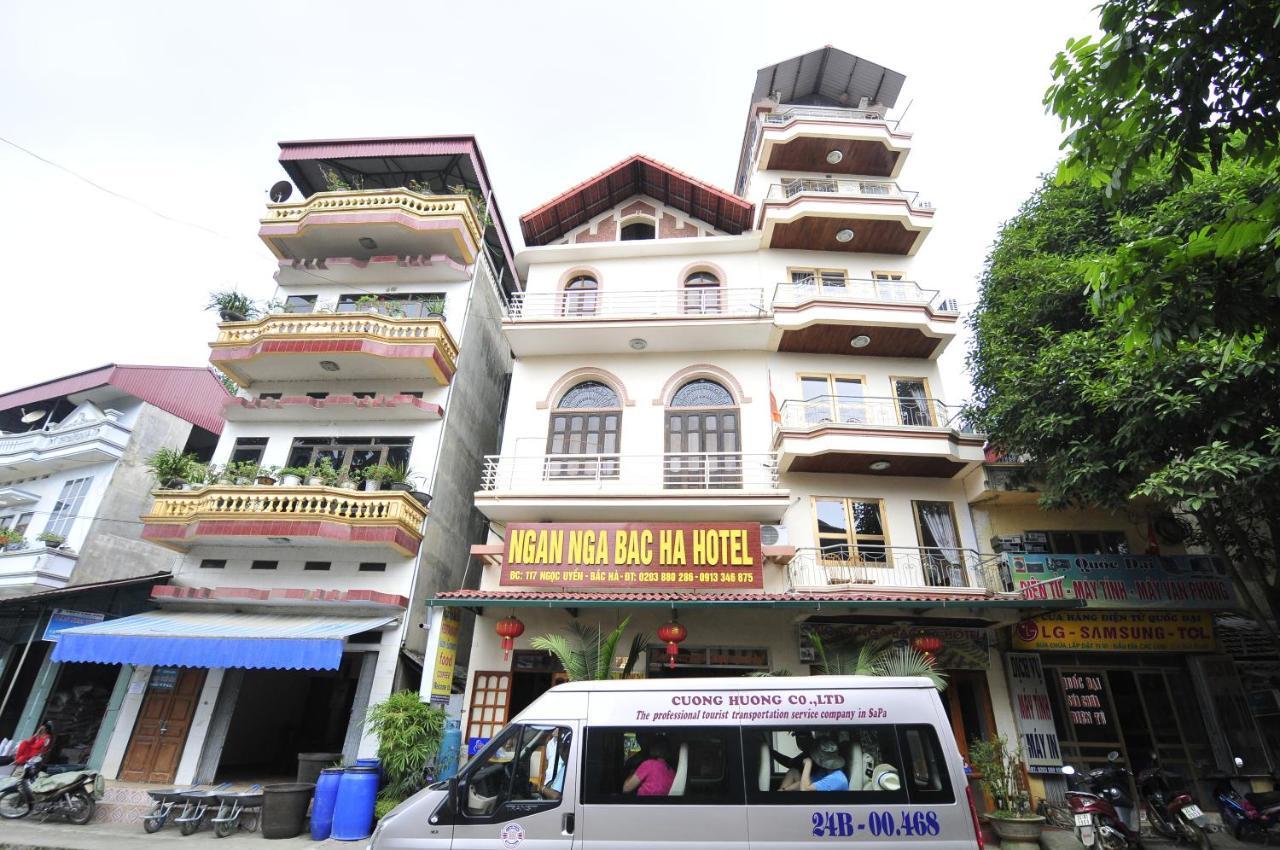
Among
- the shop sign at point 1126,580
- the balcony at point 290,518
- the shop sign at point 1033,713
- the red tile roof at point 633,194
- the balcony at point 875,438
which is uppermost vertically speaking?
the red tile roof at point 633,194

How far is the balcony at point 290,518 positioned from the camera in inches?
504

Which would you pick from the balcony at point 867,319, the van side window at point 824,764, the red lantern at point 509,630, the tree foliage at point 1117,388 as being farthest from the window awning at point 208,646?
the tree foliage at point 1117,388

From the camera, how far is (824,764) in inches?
250

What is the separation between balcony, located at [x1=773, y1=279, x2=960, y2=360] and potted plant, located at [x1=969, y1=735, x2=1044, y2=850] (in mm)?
8737

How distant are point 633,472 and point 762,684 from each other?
7703 mm

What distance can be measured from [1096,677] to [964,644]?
122 inches

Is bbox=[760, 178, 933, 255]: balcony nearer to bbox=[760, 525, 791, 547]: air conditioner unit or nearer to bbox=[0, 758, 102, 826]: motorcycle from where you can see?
bbox=[760, 525, 791, 547]: air conditioner unit

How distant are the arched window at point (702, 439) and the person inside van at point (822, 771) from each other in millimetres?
7302

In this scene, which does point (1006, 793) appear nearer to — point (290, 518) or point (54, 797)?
point (290, 518)

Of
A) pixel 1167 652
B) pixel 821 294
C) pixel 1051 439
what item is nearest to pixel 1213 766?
pixel 1167 652

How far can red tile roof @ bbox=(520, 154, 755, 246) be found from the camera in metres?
16.8

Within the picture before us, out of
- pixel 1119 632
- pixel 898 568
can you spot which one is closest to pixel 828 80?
pixel 898 568

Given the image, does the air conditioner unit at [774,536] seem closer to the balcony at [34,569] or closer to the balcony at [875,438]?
the balcony at [875,438]

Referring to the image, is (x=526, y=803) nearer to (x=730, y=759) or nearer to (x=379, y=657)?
(x=730, y=759)
